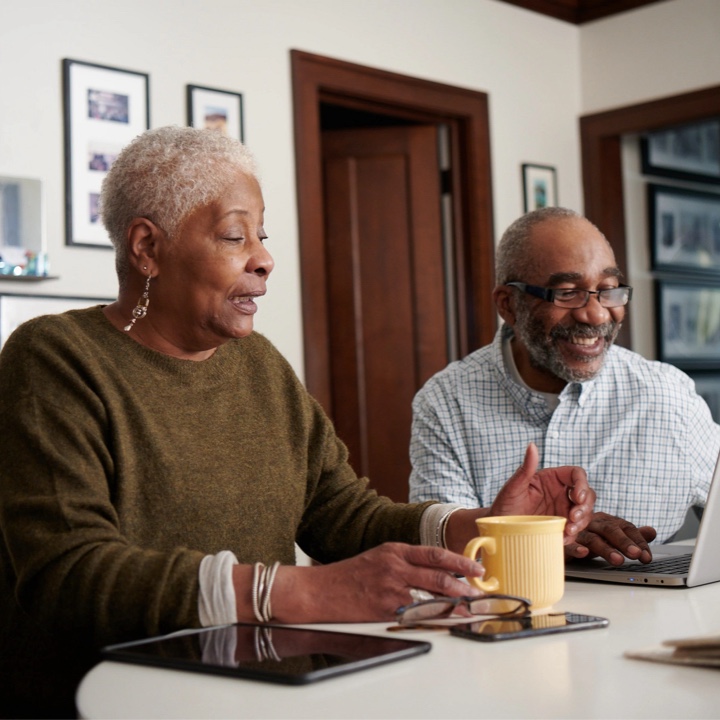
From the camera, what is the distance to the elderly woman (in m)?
1.25

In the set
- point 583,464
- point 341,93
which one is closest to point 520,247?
point 583,464

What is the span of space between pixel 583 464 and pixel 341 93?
2.23 metres

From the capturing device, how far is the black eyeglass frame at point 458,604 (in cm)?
117

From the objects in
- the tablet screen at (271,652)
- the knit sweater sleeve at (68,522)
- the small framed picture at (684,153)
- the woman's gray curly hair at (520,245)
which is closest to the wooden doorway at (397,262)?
the small framed picture at (684,153)

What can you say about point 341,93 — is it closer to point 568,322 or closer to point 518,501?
point 568,322

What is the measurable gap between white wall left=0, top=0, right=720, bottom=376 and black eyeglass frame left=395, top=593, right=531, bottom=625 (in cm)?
222

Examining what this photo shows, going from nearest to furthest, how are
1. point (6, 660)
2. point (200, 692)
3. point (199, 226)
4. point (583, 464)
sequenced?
point (200, 692) → point (6, 660) → point (199, 226) → point (583, 464)

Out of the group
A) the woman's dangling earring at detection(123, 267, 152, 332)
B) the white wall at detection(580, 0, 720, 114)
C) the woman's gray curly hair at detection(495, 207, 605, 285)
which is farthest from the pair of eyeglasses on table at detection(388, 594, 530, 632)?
the white wall at detection(580, 0, 720, 114)

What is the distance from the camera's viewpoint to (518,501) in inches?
61.7

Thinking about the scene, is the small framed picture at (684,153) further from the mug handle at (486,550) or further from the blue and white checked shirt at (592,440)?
the mug handle at (486,550)

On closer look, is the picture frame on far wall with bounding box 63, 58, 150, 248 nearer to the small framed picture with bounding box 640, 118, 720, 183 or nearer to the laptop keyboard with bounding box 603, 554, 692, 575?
the laptop keyboard with bounding box 603, 554, 692, 575

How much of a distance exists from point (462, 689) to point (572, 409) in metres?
1.45

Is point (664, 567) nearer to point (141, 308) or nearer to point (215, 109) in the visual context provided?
point (141, 308)

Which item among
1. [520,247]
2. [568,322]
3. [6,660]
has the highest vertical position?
[520,247]
